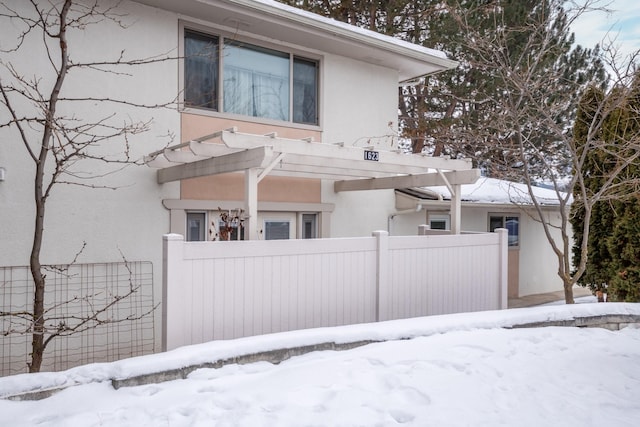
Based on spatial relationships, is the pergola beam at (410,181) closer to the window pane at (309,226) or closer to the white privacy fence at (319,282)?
the window pane at (309,226)

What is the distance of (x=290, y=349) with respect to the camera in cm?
444

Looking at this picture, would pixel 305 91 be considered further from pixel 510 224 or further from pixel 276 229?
pixel 510 224

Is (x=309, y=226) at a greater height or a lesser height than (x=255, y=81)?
lesser

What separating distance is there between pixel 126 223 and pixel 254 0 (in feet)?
12.2

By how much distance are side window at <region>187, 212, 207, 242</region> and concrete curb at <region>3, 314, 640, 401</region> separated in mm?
3667

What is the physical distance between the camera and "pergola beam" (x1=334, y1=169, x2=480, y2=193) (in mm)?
7113

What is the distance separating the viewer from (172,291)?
14.9 feet

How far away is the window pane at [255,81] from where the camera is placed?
7855 millimetres

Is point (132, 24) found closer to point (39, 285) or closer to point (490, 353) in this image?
point (39, 285)

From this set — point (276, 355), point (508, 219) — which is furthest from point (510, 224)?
point (276, 355)

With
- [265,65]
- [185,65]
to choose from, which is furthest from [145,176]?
[265,65]

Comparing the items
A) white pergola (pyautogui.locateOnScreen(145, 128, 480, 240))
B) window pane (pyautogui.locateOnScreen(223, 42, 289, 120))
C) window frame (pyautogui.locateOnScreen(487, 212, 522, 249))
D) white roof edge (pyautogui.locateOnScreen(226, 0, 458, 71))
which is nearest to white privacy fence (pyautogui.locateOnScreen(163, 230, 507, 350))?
white pergola (pyautogui.locateOnScreen(145, 128, 480, 240))

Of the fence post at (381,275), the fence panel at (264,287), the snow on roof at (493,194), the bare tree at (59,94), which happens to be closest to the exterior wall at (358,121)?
the snow on roof at (493,194)

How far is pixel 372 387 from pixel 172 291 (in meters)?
2.03
